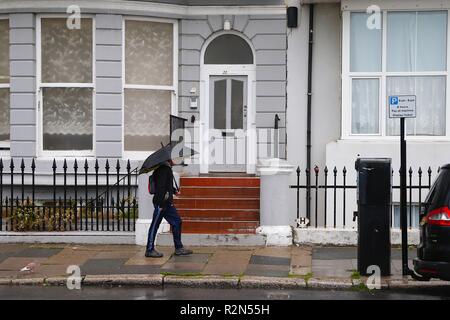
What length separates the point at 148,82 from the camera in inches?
628

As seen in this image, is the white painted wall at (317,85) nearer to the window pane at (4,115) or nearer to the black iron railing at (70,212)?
the black iron railing at (70,212)

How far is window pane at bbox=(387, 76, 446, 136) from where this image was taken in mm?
15188

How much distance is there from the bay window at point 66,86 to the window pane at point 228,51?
2.64 m

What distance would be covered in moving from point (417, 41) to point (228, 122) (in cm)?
434

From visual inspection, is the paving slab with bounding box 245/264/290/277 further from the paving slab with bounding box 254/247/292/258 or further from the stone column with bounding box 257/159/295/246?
the stone column with bounding box 257/159/295/246

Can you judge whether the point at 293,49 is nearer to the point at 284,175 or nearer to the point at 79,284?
the point at 284,175

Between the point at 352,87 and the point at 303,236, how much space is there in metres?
3.95

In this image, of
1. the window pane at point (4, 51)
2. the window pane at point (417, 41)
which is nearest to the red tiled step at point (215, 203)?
the window pane at point (417, 41)

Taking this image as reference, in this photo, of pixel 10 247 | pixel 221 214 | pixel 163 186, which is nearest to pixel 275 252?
pixel 221 214

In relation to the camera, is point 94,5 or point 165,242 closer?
point 165,242

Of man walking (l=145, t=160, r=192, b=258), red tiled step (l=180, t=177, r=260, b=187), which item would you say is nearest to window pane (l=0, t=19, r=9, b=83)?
red tiled step (l=180, t=177, r=260, b=187)

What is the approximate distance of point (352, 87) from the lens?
15289 millimetres
